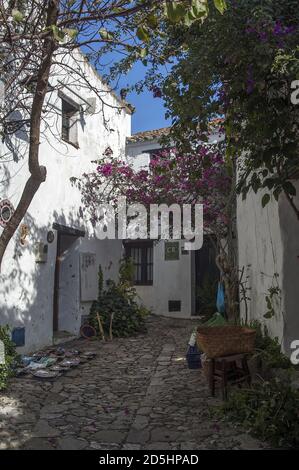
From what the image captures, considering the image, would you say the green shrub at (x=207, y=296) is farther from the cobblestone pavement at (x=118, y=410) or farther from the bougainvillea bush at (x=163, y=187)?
the cobblestone pavement at (x=118, y=410)

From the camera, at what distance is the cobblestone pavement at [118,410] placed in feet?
12.4

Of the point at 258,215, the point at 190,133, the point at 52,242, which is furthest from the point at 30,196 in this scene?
the point at 52,242

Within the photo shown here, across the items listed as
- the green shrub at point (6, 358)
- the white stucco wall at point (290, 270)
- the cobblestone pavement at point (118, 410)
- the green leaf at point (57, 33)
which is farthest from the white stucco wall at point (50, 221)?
the white stucco wall at point (290, 270)

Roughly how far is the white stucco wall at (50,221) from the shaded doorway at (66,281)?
0.8 inches

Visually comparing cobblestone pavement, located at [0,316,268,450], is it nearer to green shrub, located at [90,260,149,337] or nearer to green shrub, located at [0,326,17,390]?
green shrub, located at [0,326,17,390]

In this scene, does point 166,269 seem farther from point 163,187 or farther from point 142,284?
point 163,187

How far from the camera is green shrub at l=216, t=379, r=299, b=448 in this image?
351 centimetres

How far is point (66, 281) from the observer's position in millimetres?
9359

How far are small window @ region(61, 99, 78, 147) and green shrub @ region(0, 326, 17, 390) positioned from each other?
429cm

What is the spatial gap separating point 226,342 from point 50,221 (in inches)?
178

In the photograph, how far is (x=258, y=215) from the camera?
6047mm

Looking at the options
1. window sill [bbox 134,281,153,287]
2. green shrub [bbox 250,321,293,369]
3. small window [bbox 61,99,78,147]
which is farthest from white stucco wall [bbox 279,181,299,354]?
window sill [bbox 134,281,153,287]
